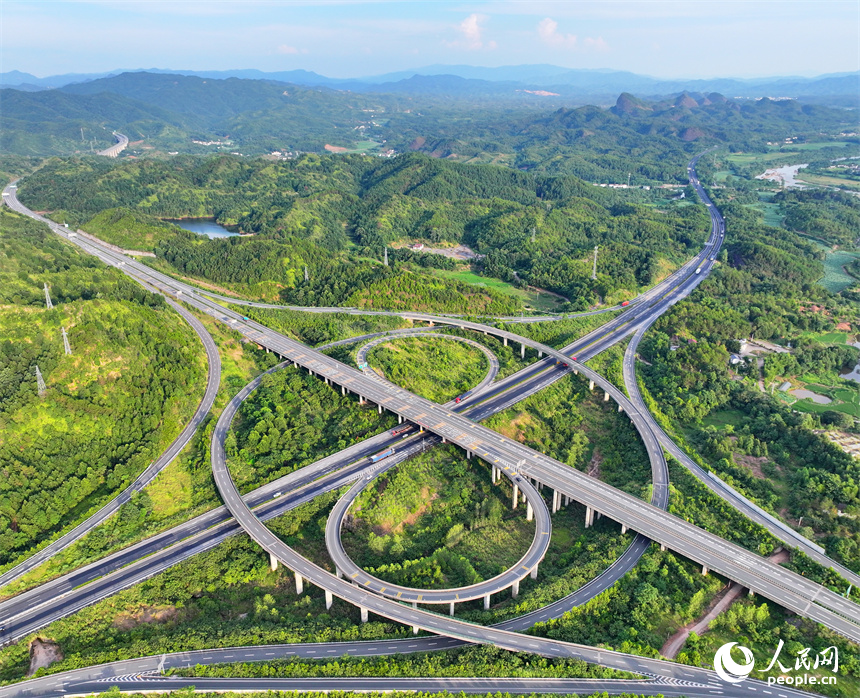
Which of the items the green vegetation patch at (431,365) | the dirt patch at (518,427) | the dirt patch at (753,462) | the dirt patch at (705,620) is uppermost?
the green vegetation patch at (431,365)

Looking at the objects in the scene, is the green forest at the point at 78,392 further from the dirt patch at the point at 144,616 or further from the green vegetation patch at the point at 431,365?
the green vegetation patch at the point at 431,365

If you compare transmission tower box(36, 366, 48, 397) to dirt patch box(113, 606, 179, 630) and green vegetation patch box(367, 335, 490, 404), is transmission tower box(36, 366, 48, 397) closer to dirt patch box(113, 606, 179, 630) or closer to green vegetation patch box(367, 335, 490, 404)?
dirt patch box(113, 606, 179, 630)

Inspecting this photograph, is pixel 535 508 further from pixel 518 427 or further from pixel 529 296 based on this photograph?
pixel 529 296

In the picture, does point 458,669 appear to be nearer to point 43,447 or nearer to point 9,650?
point 9,650

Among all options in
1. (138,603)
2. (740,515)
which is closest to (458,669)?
(138,603)

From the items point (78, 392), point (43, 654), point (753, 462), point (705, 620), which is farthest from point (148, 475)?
point (753, 462)

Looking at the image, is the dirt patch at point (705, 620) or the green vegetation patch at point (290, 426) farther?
the green vegetation patch at point (290, 426)

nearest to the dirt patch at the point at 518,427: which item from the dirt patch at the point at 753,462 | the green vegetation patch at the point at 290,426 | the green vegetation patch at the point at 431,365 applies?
the green vegetation patch at the point at 431,365

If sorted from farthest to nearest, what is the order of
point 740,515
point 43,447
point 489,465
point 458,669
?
point 489,465 < point 43,447 < point 740,515 < point 458,669
